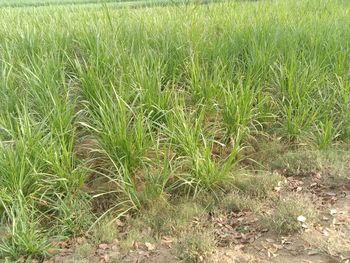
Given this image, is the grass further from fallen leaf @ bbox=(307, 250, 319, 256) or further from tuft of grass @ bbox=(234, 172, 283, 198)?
fallen leaf @ bbox=(307, 250, 319, 256)

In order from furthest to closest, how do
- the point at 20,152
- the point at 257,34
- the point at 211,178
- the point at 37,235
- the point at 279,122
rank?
the point at 257,34 < the point at 279,122 < the point at 211,178 < the point at 20,152 < the point at 37,235

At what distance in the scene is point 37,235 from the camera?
2.63m

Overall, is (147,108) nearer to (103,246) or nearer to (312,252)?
(103,246)

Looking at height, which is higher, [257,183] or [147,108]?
[147,108]

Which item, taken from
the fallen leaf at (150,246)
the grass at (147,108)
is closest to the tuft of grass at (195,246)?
the fallen leaf at (150,246)

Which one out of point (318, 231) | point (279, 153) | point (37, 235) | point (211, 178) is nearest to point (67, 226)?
point (37, 235)

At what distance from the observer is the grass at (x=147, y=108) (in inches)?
114

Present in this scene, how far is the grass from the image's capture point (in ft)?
9.48

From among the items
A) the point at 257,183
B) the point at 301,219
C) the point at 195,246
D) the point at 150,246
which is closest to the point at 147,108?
the point at 257,183

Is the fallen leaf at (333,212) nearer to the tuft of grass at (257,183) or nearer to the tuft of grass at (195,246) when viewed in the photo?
the tuft of grass at (257,183)

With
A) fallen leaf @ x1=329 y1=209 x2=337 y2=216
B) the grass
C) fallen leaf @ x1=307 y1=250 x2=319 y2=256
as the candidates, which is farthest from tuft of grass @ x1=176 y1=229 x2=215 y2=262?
fallen leaf @ x1=329 y1=209 x2=337 y2=216

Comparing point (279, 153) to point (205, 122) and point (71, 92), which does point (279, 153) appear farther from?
point (71, 92)

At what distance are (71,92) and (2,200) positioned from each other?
133 centimetres

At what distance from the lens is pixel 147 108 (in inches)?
137
